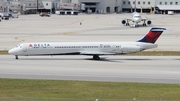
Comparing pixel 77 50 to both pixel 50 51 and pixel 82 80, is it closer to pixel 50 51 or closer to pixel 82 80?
pixel 50 51

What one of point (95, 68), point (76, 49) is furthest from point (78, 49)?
point (95, 68)

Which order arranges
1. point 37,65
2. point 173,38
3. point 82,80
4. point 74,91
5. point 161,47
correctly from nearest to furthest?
→ point 74,91 < point 82,80 < point 37,65 < point 161,47 < point 173,38

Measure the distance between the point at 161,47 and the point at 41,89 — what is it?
139 feet

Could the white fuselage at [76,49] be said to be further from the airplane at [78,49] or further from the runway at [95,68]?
the runway at [95,68]

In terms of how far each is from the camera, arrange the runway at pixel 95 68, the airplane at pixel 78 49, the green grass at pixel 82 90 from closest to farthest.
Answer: the green grass at pixel 82 90 < the runway at pixel 95 68 < the airplane at pixel 78 49

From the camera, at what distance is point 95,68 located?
50.4 metres

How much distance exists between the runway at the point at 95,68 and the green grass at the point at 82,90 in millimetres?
2803

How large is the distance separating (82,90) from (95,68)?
13666mm

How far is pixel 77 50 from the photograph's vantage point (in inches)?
2271

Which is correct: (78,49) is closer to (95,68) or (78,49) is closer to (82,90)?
(95,68)

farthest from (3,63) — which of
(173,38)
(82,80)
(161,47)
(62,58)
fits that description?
(173,38)

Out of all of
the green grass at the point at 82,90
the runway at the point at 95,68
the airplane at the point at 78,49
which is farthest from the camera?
the airplane at the point at 78,49

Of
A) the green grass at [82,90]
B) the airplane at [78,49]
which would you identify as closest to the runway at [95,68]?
the airplane at [78,49]

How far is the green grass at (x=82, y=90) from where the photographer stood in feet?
111
